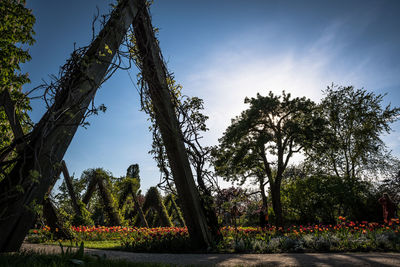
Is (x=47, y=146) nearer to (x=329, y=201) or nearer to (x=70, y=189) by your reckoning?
(x=70, y=189)

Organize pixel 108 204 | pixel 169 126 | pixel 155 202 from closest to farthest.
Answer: pixel 169 126, pixel 108 204, pixel 155 202

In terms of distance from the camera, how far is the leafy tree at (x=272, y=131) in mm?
14039

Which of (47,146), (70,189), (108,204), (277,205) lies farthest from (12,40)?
(277,205)

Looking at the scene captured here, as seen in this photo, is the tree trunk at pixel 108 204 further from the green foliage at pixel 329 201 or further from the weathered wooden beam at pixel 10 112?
the green foliage at pixel 329 201

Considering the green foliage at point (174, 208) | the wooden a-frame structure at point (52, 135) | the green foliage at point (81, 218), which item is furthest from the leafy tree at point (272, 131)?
the wooden a-frame structure at point (52, 135)

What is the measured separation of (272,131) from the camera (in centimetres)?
1559

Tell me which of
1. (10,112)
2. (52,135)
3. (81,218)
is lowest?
(81,218)

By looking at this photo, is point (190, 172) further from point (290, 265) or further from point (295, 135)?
point (295, 135)

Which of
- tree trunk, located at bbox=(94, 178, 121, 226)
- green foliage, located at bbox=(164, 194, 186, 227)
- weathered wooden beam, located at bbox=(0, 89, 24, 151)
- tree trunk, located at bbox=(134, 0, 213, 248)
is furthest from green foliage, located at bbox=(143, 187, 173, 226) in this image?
weathered wooden beam, located at bbox=(0, 89, 24, 151)

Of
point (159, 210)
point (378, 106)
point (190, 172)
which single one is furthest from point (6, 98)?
point (378, 106)

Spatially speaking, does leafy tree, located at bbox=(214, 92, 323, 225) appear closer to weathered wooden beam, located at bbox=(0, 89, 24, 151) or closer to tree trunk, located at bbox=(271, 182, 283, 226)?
tree trunk, located at bbox=(271, 182, 283, 226)

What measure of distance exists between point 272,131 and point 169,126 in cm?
1284

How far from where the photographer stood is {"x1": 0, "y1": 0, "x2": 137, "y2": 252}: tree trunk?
1.86 metres

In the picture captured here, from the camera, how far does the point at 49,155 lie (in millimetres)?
1992
